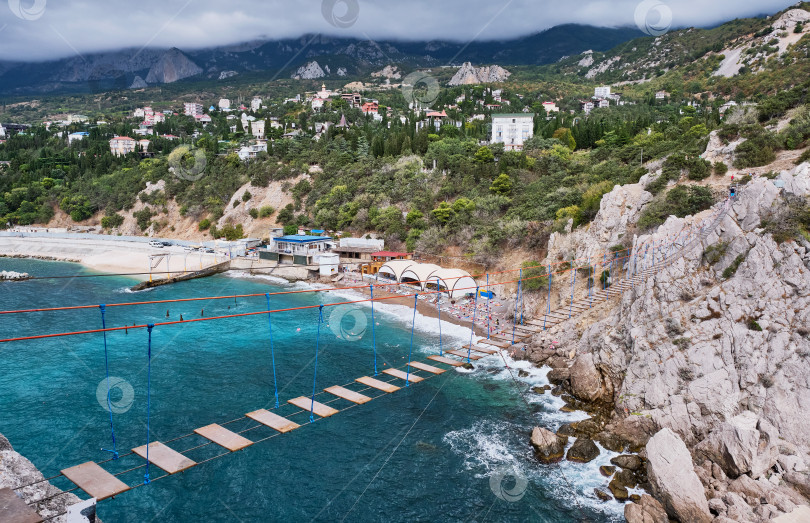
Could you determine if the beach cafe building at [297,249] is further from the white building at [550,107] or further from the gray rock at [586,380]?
the white building at [550,107]

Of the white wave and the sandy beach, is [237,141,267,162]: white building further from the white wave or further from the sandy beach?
the white wave

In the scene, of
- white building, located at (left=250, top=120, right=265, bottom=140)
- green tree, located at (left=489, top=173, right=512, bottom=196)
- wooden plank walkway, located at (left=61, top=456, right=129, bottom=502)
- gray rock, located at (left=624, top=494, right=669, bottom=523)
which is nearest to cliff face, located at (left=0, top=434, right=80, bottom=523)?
wooden plank walkway, located at (left=61, top=456, right=129, bottom=502)

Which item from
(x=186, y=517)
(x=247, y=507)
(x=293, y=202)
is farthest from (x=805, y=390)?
(x=293, y=202)

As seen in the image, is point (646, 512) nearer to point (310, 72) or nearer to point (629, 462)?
point (629, 462)

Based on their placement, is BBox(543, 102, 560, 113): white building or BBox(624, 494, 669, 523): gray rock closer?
BBox(624, 494, 669, 523): gray rock

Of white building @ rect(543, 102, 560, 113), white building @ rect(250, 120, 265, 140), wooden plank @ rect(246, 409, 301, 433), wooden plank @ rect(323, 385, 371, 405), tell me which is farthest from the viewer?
white building @ rect(250, 120, 265, 140)

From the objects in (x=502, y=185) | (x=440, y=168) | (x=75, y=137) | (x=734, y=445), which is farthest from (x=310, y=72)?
(x=734, y=445)
